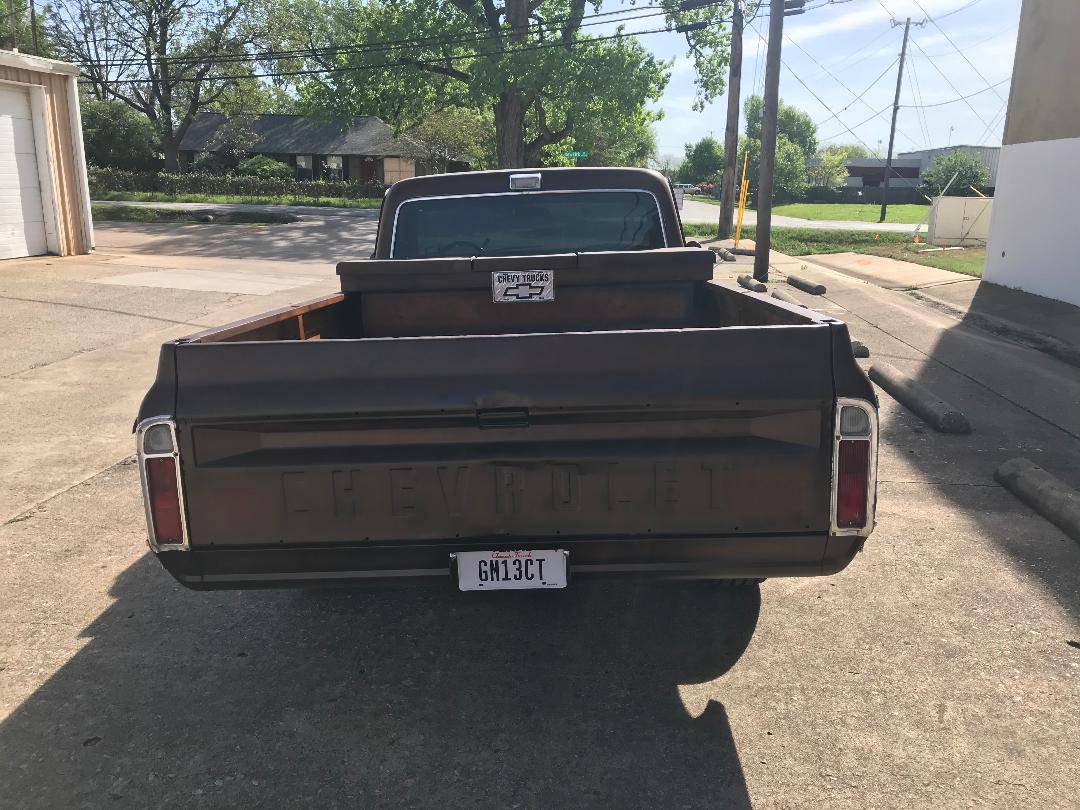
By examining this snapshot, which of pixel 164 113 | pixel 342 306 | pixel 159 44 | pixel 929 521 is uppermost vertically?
pixel 159 44

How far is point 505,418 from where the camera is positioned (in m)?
2.94

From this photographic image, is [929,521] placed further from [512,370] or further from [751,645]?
[512,370]

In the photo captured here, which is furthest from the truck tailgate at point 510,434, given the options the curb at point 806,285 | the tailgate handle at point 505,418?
the curb at point 806,285

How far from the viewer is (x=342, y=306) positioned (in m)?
4.77

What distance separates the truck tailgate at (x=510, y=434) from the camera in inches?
115

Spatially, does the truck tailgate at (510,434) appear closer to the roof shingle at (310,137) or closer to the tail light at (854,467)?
the tail light at (854,467)

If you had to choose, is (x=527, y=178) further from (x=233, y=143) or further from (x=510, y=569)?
(x=233, y=143)

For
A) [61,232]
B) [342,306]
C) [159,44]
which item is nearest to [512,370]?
[342,306]

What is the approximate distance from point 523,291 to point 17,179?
53.2 feet

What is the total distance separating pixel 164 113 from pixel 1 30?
10.00 meters

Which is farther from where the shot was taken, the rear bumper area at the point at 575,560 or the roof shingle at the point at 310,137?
the roof shingle at the point at 310,137

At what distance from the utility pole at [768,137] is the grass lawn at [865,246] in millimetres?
3796

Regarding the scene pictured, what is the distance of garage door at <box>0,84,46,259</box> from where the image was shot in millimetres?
16661

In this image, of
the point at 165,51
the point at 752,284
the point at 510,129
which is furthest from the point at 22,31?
the point at 752,284
